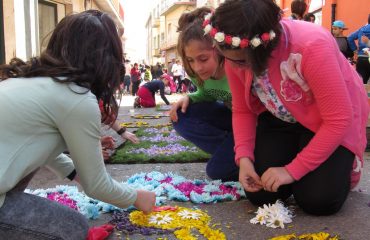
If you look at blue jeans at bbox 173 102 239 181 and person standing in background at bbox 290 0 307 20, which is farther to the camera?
person standing in background at bbox 290 0 307 20

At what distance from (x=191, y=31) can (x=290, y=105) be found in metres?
0.77

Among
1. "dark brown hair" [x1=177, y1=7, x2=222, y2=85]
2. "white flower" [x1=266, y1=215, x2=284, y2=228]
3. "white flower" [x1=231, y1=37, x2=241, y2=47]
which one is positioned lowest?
"white flower" [x1=266, y1=215, x2=284, y2=228]

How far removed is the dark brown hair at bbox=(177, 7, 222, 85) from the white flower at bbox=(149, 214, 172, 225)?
0.98 metres

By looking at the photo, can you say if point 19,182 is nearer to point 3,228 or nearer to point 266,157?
point 3,228

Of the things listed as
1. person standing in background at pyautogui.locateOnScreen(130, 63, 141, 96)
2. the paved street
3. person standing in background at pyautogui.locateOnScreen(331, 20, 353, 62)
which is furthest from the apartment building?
the paved street

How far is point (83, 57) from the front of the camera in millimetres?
1704

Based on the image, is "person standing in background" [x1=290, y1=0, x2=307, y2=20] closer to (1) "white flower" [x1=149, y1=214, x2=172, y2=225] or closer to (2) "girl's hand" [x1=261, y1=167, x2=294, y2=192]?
(2) "girl's hand" [x1=261, y1=167, x2=294, y2=192]

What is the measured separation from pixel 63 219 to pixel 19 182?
212 mm

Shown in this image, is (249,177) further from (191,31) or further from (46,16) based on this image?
(46,16)

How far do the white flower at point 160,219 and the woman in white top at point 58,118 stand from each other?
362mm

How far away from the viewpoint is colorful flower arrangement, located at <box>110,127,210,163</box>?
368cm

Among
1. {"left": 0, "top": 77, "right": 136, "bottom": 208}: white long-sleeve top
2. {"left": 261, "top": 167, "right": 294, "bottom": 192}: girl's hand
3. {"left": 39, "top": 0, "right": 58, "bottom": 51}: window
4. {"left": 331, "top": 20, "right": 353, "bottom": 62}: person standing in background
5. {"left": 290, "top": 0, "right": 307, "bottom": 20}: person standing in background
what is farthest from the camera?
{"left": 39, "top": 0, "right": 58, "bottom": 51}: window

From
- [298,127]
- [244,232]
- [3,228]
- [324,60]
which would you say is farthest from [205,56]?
[3,228]

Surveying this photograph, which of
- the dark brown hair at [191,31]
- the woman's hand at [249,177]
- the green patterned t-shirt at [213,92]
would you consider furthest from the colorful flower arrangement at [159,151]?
the woman's hand at [249,177]
